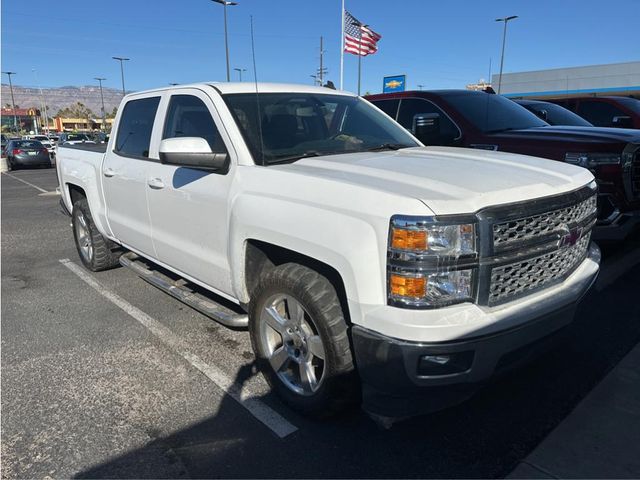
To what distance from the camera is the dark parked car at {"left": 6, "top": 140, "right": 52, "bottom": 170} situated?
2400 cm

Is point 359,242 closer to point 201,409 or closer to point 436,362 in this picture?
point 436,362

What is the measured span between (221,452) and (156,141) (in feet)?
8.32

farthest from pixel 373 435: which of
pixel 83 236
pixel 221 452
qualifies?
pixel 83 236

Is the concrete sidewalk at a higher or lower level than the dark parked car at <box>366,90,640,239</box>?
lower

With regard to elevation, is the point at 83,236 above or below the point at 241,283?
below

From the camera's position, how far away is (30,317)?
452cm

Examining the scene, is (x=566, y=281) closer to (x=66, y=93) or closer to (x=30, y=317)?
(x=30, y=317)

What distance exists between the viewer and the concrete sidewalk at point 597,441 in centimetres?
238

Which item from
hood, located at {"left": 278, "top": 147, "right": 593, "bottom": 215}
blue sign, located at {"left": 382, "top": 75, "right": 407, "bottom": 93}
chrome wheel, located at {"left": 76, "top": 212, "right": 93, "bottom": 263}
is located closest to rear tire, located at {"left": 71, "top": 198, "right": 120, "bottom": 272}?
chrome wheel, located at {"left": 76, "top": 212, "right": 93, "bottom": 263}

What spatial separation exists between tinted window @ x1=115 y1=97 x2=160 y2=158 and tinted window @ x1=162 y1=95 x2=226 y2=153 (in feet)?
1.13

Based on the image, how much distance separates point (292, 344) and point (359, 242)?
942 millimetres

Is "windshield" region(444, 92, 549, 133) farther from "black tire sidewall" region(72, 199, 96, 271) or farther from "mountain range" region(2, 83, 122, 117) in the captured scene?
"mountain range" region(2, 83, 122, 117)

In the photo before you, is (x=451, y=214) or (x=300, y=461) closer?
(x=451, y=214)

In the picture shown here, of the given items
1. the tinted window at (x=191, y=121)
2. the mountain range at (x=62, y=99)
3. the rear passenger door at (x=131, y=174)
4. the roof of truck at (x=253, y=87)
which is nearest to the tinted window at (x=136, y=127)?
the rear passenger door at (x=131, y=174)
